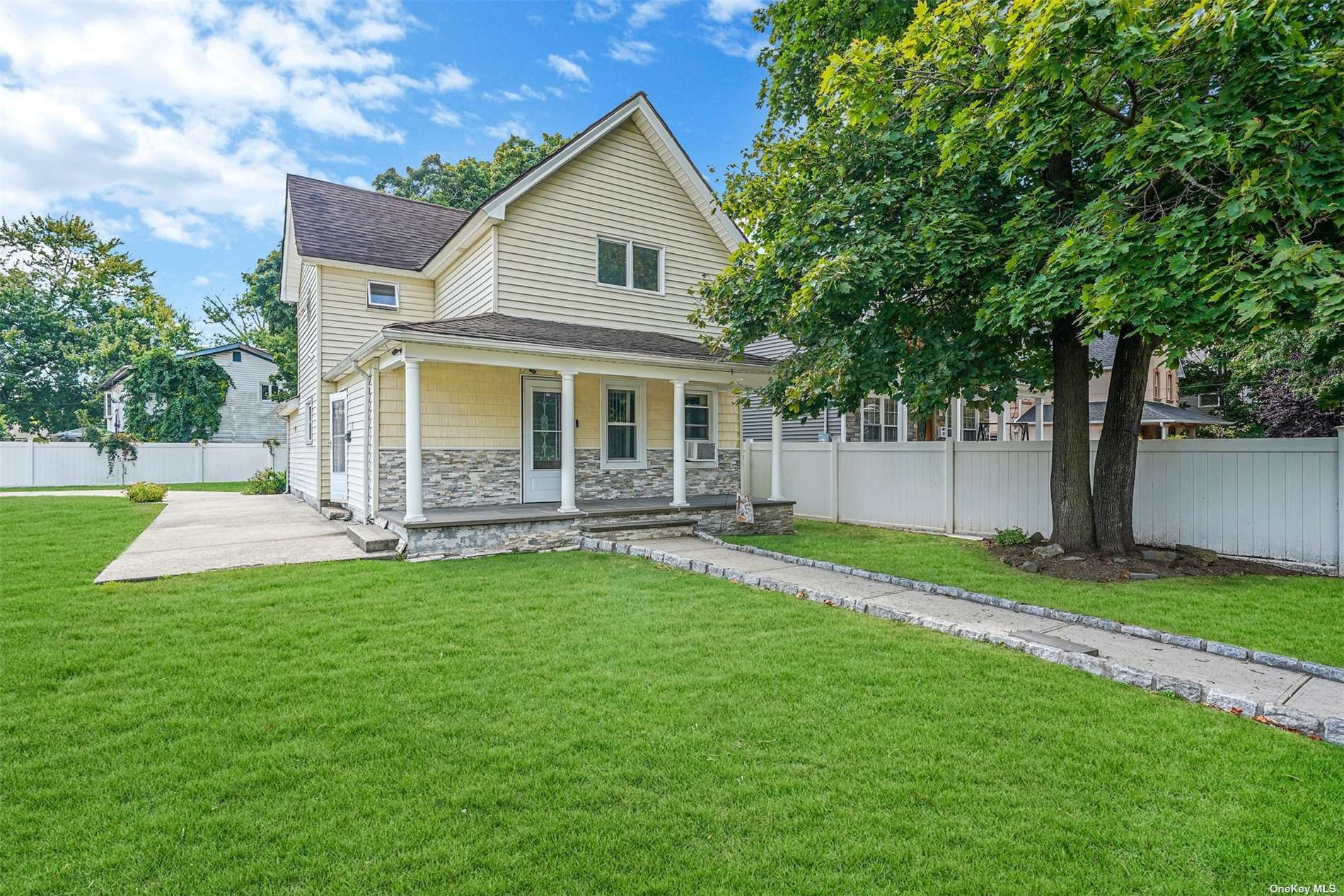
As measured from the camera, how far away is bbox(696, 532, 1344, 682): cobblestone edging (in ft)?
14.6

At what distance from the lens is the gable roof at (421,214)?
11000 mm

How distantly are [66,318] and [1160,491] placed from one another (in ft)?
142

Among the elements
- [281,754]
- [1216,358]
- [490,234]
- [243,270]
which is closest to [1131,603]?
[281,754]

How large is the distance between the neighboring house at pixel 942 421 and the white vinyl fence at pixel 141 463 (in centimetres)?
1888

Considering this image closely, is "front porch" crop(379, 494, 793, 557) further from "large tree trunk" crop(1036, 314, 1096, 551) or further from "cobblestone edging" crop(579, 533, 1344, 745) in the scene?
"large tree trunk" crop(1036, 314, 1096, 551)

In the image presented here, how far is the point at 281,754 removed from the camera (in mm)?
3203

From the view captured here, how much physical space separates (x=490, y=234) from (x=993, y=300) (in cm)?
774

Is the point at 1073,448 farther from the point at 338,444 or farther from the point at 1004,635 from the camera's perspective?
the point at 338,444

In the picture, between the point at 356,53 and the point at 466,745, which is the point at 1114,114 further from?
the point at 356,53

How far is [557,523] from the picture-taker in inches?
372

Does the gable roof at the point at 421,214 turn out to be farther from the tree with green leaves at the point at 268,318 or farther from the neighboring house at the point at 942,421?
the tree with green leaves at the point at 268,318

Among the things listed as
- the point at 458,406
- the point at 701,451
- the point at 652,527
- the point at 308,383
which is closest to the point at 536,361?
the point at 458,406

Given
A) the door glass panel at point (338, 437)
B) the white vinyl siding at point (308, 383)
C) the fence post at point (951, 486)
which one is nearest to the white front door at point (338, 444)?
the door glass panel at point (338, 437)

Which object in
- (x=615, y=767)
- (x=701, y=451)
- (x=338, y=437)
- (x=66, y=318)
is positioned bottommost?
(x=615, y=767)
